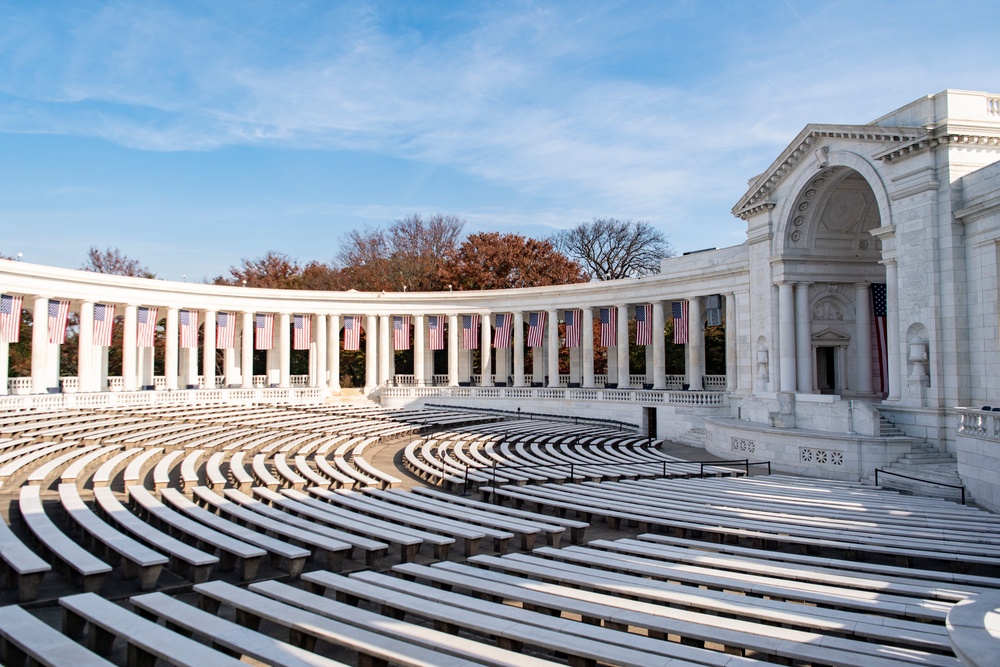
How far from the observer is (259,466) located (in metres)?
19.2

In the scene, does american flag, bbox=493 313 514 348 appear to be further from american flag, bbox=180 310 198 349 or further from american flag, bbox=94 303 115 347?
american flag, bbox=94 303 115 347

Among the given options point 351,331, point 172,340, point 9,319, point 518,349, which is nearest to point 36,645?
point 9,319

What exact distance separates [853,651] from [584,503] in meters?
8.81

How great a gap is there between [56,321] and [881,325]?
40.0 metres

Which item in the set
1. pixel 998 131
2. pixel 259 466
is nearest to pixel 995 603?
pixel 259 466

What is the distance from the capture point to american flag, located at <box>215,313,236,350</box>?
144 ft

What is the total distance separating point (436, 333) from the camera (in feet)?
163

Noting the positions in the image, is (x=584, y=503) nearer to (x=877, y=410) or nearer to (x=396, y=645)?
(x=396, y=645)

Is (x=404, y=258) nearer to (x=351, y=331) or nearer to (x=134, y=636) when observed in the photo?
(x=351, y=331)

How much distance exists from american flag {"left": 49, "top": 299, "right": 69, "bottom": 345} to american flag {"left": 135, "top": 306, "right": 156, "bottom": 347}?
3894mm

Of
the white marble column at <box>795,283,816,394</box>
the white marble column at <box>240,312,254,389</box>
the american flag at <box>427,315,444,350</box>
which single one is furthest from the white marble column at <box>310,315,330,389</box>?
the white marble column at <box>795,283,816,394</box>

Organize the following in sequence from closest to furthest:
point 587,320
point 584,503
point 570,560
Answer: point 570,560, point 584,503, point 587,320

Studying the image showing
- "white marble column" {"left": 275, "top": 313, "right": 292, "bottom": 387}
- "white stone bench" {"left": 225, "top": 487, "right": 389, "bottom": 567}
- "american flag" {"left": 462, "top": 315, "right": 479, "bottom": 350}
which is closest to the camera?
"white stone bench" {"left": 225, "top": 487, "right": 389, "bottom": 567}

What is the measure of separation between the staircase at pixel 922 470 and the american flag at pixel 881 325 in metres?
7.33
